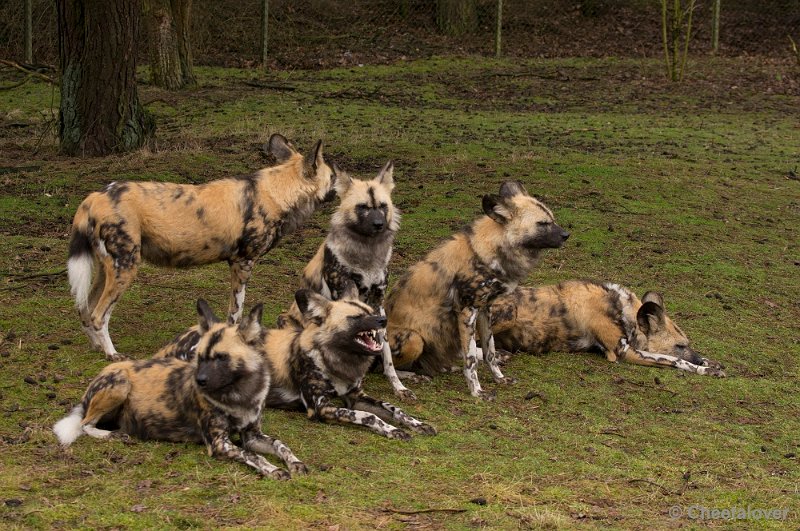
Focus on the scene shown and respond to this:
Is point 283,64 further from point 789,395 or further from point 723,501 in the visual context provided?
point 723,501

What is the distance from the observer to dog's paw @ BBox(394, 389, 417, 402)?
5.55 m

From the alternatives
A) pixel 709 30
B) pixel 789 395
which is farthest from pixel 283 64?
pixel 789 395

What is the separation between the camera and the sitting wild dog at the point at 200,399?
448 centimetres

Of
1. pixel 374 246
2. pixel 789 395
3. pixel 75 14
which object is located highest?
pixel 75 14

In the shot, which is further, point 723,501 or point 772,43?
point 772,43

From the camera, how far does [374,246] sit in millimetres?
5984

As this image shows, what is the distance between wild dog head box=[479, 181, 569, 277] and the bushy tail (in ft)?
7.20

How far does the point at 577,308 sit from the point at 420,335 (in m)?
1.23

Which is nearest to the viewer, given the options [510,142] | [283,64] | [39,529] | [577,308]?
[39,529]

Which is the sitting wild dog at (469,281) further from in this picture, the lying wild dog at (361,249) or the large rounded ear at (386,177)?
the large rounded ear at (386,177)

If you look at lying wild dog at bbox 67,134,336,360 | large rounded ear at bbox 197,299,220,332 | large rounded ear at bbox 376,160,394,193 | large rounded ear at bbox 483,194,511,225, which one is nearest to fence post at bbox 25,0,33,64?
lying wild dog at bbox 67,134,336,360

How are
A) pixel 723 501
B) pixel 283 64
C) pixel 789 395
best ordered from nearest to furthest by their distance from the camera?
pixel 723 501 → pixel 789 395 → pixel 283 64

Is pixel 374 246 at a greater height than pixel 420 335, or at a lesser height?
greater

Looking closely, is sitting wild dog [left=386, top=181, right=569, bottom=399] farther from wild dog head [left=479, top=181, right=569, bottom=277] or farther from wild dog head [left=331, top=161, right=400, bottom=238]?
wild dog head [left=331, top=161, right=400, bottom=238]
